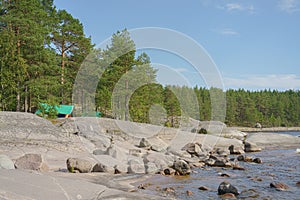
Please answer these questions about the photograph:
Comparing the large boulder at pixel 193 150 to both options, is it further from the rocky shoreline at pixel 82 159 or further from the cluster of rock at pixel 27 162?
the cluster of rock at pixel 27 162

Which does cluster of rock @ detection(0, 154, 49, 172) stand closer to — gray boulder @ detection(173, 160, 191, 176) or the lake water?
the lake water

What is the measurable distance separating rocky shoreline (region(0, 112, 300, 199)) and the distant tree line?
20.2ft

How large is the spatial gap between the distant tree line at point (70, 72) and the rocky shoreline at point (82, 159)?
6158 millimetres

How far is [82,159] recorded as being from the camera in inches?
539

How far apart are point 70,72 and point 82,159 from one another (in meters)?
27.5

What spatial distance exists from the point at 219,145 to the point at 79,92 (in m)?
19.3

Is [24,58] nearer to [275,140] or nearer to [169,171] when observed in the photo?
[169,171]

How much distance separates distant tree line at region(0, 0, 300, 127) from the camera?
27344 millimetres

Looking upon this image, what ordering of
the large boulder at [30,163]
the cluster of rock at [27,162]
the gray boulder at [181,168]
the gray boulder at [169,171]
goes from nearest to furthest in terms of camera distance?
1. the cluster of rock at [27,162]
2. the large boulder at [30,163]
3. the gray boulder at [169,171]
4. the gray boulder at [181,168]

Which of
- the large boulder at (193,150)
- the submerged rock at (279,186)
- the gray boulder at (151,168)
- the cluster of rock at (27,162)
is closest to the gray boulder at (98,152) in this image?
the gray boulder at (151,168)

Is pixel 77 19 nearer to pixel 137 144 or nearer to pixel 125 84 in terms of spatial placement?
pixel 125 84

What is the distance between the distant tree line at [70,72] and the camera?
27.3 m

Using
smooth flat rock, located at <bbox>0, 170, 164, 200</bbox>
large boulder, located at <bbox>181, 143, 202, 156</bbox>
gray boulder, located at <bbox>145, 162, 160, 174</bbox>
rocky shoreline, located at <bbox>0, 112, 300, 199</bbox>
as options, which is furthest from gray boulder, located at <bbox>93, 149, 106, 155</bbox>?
smooth flat rock, located at <bbox>0, 170, 164, 200</bbox>

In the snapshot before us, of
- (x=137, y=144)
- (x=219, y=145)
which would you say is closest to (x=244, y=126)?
(x=219, y=145)
